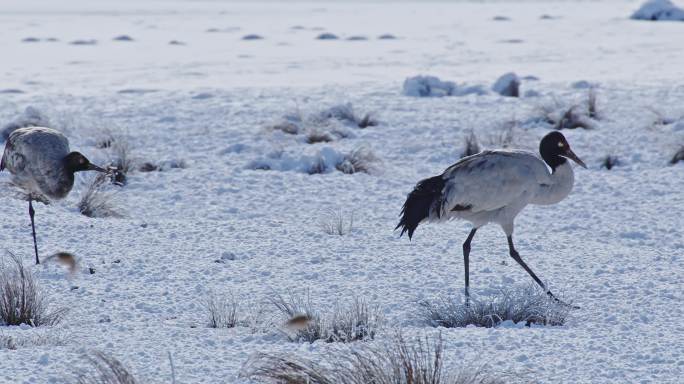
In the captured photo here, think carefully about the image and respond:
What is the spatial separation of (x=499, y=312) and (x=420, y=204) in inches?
46.9

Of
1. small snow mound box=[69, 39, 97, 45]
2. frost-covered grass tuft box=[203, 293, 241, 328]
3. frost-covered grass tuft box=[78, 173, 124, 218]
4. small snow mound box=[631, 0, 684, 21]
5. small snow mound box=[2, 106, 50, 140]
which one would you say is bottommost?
small snow mound box=[631, 0, 684, 21]

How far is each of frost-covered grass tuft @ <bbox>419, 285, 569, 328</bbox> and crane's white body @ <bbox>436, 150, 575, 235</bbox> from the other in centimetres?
91

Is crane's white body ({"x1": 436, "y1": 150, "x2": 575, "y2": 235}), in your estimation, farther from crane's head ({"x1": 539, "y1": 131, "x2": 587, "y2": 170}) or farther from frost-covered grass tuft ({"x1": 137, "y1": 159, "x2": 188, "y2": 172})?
frost-covered grass tuft ({"x1": 137, "y1": 159, "x2": 188, "y2": 172})

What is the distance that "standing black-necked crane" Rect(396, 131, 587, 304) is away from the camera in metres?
7.64

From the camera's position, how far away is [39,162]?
29.8 feet

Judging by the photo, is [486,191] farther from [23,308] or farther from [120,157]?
[120,157]

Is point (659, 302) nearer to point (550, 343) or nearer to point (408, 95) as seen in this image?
point (550, 343)

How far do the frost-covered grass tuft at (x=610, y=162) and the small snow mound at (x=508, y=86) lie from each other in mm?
5635

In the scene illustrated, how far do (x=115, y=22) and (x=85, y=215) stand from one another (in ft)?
114

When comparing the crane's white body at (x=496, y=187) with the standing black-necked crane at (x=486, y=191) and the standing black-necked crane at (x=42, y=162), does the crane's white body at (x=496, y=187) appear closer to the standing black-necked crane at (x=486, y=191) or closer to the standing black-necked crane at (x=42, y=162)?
the standing black-necked crane at (x=486, y=191)

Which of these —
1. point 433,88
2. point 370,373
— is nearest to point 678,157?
point 433,88

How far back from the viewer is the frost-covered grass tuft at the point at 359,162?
12602 millimetres

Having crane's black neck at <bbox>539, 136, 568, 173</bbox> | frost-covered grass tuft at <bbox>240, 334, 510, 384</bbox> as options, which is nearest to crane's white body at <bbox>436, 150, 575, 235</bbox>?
crane's black neck at <bbox>539, 136, 568, 173</bbox>

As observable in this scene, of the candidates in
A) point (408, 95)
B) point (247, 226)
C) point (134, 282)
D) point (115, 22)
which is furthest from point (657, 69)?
point (115, 22)
